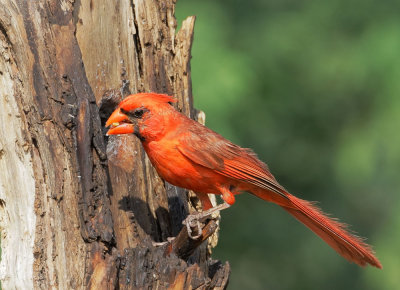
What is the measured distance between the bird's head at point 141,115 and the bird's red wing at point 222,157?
0.60 feet

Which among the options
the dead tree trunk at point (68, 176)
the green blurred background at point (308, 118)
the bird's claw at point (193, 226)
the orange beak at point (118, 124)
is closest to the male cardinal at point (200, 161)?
the orange beak at point (118, 124)

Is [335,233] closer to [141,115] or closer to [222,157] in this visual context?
[222,157]

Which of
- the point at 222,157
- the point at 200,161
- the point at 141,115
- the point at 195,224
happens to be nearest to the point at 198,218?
the point at 195,224

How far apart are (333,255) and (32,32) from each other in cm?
459

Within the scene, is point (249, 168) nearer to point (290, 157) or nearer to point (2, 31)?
point (2, 31)

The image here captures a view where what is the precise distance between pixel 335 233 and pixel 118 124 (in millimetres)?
1457

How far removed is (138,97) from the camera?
415 centimetres

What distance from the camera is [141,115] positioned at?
4223 mm

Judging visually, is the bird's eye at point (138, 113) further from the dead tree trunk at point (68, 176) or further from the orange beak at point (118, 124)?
the dead tree trunk at point (68, 176)

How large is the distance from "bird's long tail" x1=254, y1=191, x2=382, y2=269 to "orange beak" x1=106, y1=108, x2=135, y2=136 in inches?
39.4

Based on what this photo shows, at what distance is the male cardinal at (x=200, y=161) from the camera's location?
4.22 m

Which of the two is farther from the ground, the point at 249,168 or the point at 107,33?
the point at 107,33

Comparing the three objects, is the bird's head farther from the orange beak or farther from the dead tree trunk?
the dead tree trunk

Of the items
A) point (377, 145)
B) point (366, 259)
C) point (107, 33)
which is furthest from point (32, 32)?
point (377, 145)
